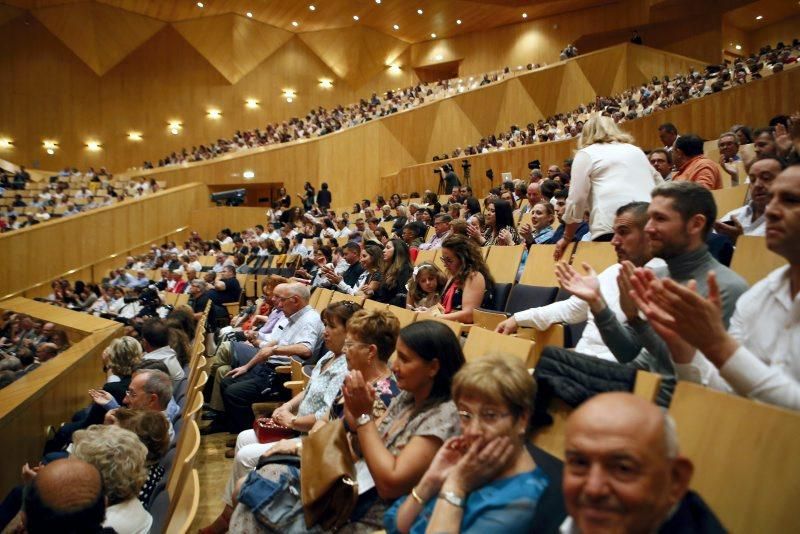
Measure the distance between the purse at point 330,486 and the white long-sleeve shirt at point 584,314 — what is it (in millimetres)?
736

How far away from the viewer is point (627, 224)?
180 centimetres

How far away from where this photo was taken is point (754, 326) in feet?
4.08

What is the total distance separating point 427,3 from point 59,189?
9.39 meters

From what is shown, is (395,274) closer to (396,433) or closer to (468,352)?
(468,352)

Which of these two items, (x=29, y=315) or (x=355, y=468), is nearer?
(x=355, y=468)

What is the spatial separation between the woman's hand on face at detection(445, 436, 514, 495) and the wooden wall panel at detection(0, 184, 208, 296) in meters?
10.5

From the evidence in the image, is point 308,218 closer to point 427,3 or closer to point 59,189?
point 59,189

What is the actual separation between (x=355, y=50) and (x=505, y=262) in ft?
53.6

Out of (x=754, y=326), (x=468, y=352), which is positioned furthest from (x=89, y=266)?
(x=754, y=326)

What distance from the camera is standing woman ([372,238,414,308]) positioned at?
386 cm

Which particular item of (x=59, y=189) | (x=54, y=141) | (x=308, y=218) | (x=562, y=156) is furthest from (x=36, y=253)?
(x=562, y=156)

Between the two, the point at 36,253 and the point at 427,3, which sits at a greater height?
the point at 427,3

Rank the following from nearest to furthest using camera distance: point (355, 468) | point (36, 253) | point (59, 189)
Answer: point (355, 468) < point (36, 253) < point (59, 189)

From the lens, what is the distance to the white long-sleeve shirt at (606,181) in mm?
2520
